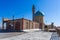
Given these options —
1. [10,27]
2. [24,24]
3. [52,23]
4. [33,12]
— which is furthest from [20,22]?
[52,23]

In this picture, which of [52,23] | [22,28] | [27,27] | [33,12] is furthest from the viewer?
[52,23]

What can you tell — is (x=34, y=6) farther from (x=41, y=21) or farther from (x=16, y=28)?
(x=16, y=28)

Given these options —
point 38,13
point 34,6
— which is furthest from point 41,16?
point 34,6

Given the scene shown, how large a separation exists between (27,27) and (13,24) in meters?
5.02

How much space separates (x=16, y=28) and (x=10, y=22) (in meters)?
3.10

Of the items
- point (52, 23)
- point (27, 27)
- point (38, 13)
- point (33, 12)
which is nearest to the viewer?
point (27, 27)

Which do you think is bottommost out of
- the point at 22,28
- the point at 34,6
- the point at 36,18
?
the point at 22,28

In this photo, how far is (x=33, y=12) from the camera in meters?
63.1

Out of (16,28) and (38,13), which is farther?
(38,13)

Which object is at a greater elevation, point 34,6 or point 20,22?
point 34,6

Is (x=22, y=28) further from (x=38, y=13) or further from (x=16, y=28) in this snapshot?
(x=38, y=13)

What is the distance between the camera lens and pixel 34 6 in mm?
65375

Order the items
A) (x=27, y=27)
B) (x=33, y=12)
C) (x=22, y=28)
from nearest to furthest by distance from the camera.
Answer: (x=22, y=28), (x=27, y=27), (x=33, y=12)

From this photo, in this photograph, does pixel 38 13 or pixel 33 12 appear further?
pixel 33 12
